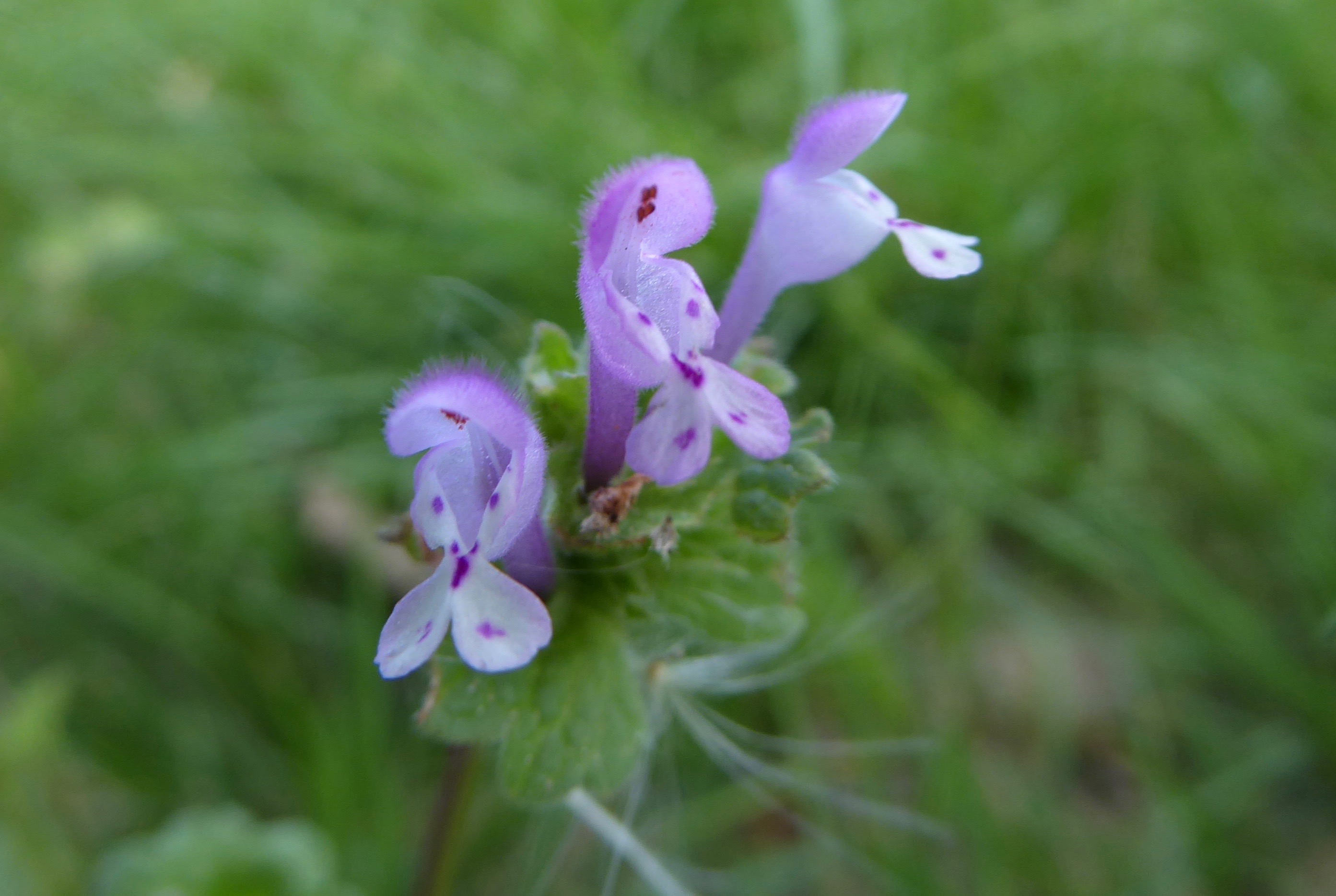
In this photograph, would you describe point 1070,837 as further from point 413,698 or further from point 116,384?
point 116,384

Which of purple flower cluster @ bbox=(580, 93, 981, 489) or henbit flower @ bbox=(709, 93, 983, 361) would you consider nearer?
purple flower cluster @ bbox=(580, 93, 981, 489)

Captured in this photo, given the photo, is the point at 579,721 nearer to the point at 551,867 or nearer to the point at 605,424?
the point at 605,424

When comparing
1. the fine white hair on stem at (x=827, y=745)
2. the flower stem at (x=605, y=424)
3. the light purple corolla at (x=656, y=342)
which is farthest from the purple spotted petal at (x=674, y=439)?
the fine white hair on stem at (x=827, y=745)

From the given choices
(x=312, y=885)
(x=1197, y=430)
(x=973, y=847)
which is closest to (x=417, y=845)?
(x=312, y=885)

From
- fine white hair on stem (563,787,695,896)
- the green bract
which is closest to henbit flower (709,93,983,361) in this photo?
the green bract

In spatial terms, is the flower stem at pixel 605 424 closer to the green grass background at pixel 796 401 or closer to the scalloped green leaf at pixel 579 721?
the scalloped green leaf at pixel 579 721

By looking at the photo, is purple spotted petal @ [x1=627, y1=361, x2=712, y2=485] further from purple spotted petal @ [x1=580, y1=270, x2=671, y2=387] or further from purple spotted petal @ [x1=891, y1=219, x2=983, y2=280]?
purple spotted petal @ [x1=891, y1=219, x2=983, y2=280]
